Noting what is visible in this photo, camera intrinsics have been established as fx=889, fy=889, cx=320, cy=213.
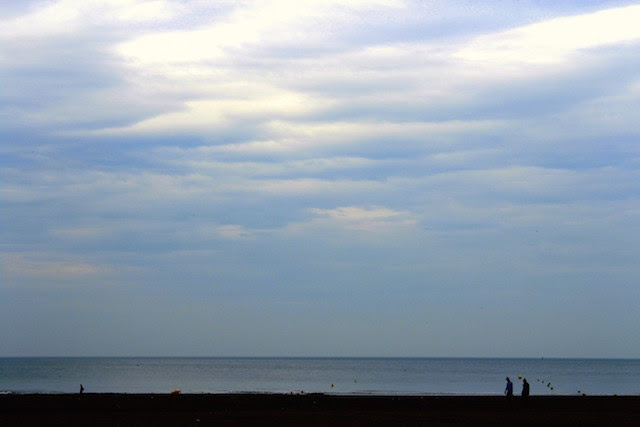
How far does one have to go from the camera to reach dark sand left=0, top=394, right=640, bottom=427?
3975 centimetres

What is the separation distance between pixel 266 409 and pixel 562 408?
16249 millimetres

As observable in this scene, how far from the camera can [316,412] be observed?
1791 inches

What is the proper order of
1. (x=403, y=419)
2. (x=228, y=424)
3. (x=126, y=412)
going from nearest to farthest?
1. (x=228, y=424)
2. (x=403, y=419)
3. (x=126, y=412)

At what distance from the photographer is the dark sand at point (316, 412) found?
39.8 m

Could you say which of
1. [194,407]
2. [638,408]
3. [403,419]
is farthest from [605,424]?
[194,407]

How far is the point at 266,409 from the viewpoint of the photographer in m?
48.1

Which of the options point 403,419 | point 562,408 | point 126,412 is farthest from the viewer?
point 562,408

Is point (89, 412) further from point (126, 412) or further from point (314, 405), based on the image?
point (314, 405)

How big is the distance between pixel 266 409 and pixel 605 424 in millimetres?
18105

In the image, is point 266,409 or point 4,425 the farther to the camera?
point 266,409

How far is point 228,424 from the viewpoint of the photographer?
3828 centimetres

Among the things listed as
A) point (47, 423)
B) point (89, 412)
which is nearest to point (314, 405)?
point (89, 412)

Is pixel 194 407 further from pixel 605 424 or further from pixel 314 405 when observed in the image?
pixel 605 424

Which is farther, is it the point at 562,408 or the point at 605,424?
the point at 562,408
